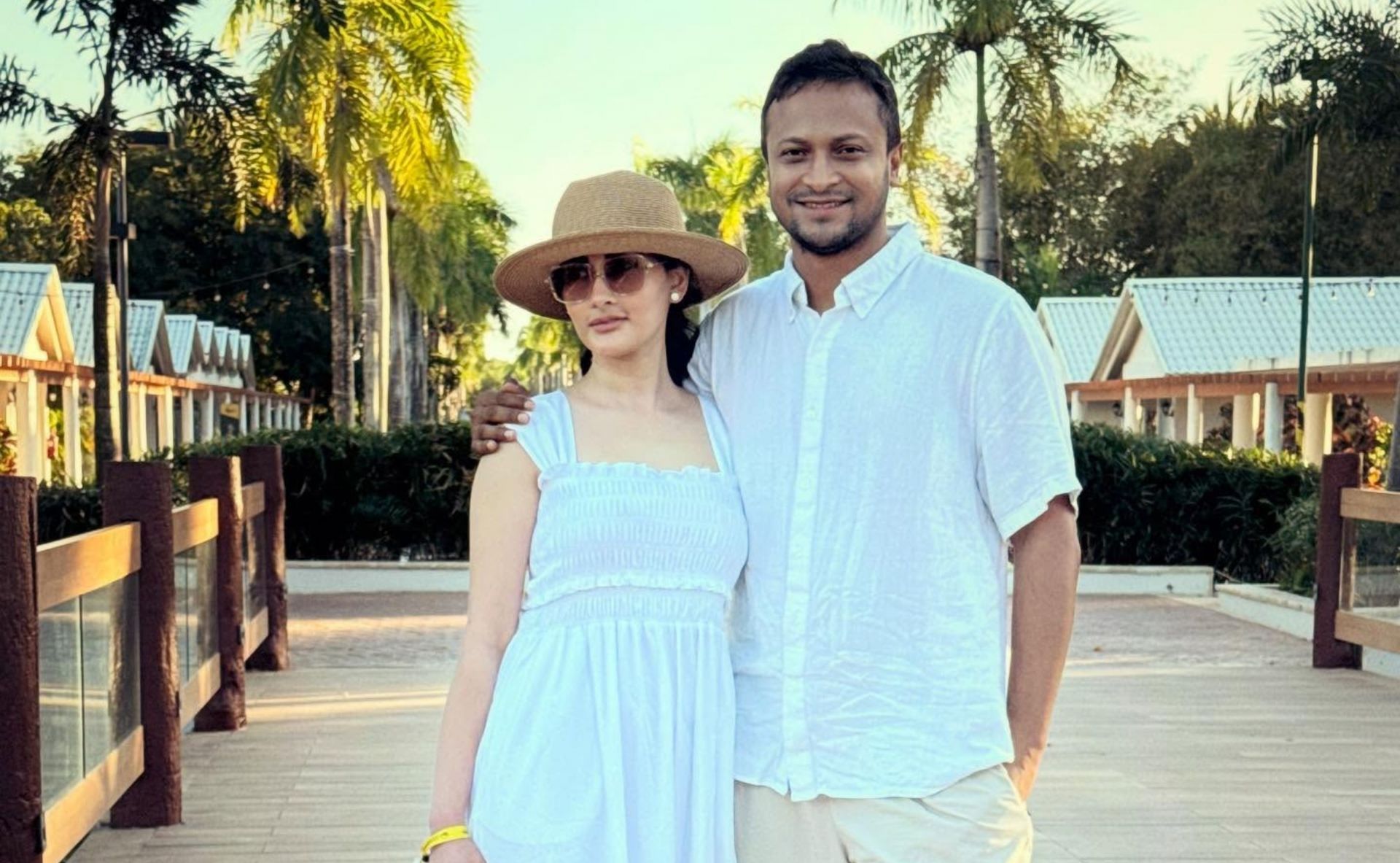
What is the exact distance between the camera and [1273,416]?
30844 millimetres

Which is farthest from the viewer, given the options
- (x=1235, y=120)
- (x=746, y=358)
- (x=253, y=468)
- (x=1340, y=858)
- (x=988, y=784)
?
(x=1235, y=120)

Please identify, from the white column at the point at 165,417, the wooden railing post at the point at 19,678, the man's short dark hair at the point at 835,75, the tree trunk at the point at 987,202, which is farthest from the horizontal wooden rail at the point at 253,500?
the white column at the point at 165,417

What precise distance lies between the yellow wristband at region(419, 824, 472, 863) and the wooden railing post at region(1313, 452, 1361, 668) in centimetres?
963

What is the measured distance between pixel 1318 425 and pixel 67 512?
23800 millimetres

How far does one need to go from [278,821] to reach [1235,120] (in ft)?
168

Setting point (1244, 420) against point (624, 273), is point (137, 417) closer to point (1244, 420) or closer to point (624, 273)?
point (1244, 420)

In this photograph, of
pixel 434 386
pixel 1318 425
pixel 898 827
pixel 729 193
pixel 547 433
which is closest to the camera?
pixel 898 827

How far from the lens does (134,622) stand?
7043 millimetres

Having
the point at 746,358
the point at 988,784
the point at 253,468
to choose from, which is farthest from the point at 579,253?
the point at 253,468

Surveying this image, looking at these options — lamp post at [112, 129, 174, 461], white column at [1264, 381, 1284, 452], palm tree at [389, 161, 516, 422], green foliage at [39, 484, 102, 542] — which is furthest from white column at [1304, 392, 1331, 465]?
green foliage at [39, 484, 102, 542]

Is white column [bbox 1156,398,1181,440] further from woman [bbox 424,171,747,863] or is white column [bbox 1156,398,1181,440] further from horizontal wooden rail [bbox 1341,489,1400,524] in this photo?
woman [bbox 424,171,747,863]

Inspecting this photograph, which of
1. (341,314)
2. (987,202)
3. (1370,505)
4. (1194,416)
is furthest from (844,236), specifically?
(1194,416)

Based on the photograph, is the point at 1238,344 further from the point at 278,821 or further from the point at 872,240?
the point at 872,240

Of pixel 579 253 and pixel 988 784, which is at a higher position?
pixel 579 253
